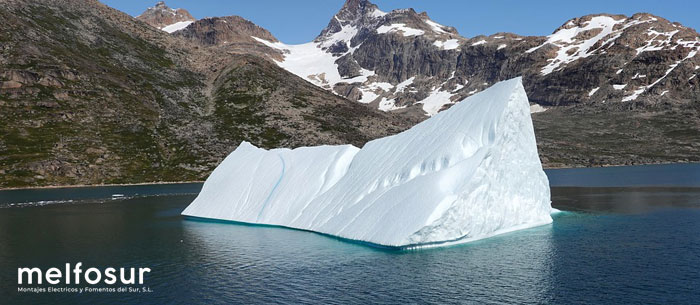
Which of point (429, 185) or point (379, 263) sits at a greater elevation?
point (429, 185)

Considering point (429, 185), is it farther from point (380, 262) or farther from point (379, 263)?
point (379, 263)

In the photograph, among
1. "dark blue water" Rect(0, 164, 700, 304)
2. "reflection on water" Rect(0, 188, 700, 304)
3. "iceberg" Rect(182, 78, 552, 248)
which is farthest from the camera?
"iceberg" Rect(182, 78, 552, 248)

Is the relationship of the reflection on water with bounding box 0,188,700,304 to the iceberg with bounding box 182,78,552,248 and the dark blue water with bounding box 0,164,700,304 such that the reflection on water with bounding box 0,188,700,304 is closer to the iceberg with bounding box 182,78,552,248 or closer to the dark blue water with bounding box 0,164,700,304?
the dark blue water with bounding box 0,164,700,304

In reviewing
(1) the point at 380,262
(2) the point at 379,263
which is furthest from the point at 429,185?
(2) the point at 379,263

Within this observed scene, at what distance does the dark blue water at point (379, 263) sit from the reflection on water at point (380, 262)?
10 cm

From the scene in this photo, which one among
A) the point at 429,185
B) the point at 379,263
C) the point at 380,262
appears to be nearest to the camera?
the point at 379,263

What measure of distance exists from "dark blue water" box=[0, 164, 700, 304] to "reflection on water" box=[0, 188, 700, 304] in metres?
0.10

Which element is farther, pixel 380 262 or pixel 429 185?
pixel 429 185

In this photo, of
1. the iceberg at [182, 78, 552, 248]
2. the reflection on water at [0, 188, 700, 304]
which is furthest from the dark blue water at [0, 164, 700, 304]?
the iceberg at [182, 78, 552, 248]

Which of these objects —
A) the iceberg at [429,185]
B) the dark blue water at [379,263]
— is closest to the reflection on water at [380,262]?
the dark blue water at [379,263]

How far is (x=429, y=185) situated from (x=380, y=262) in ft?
36.0

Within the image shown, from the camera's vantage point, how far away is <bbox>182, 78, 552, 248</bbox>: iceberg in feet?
166

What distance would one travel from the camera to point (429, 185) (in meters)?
51.8

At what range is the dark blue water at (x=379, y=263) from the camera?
35156mm
